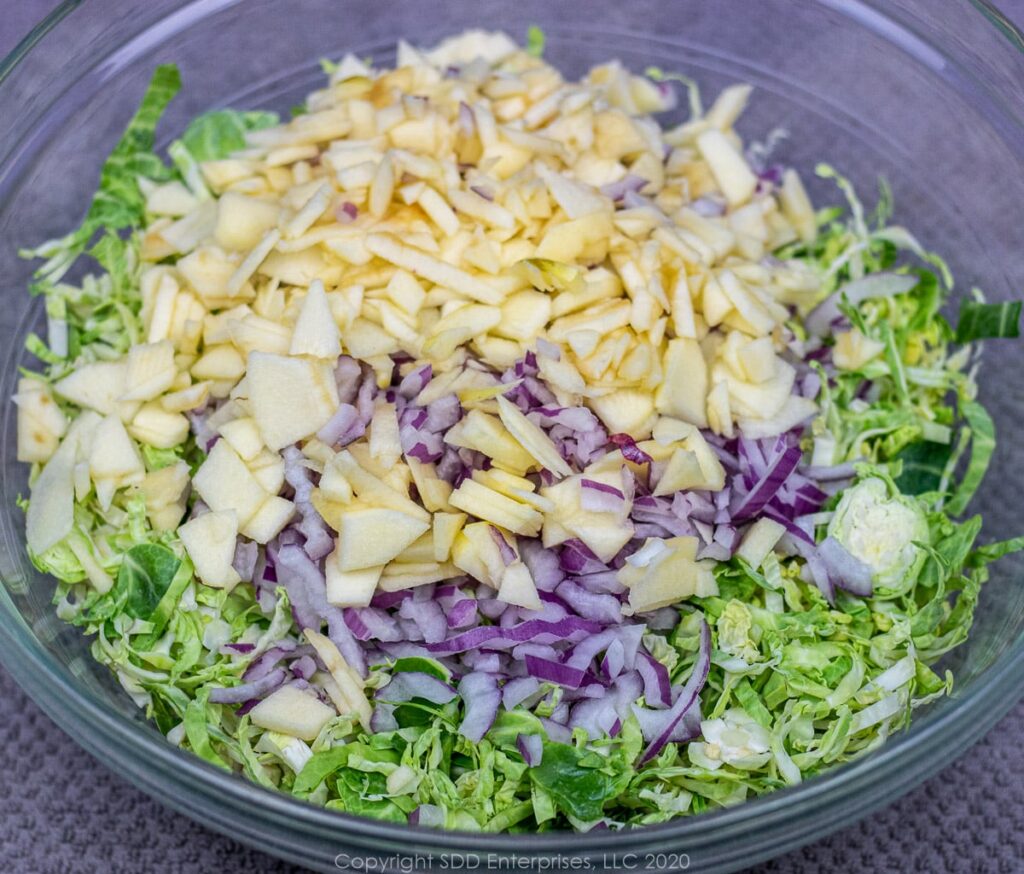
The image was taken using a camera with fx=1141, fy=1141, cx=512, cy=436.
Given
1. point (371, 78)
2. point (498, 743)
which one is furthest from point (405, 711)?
point (371, 78)

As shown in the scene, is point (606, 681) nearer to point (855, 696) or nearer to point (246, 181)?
point (855, 696)

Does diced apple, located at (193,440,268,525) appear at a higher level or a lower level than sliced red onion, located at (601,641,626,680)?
lower

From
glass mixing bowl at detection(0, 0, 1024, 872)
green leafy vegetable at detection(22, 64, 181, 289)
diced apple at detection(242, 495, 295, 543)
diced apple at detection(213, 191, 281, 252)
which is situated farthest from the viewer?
green leafy vegetable at detection(22, 64, 181, 289)

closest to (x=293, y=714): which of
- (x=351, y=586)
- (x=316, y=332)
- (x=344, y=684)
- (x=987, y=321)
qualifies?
(x=344, y=684)

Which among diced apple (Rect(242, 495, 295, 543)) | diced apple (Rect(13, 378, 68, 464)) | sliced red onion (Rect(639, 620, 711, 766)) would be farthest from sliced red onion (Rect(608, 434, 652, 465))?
diced apple (Rect(13, 378, 68, 464))

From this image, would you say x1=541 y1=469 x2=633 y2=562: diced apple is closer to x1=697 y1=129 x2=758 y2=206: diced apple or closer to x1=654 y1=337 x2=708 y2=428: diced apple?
x1=654 y1=337 x2=708 y2=428: diced apple

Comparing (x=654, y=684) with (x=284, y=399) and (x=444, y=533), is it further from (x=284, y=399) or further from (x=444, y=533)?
(x=284, y=399)
